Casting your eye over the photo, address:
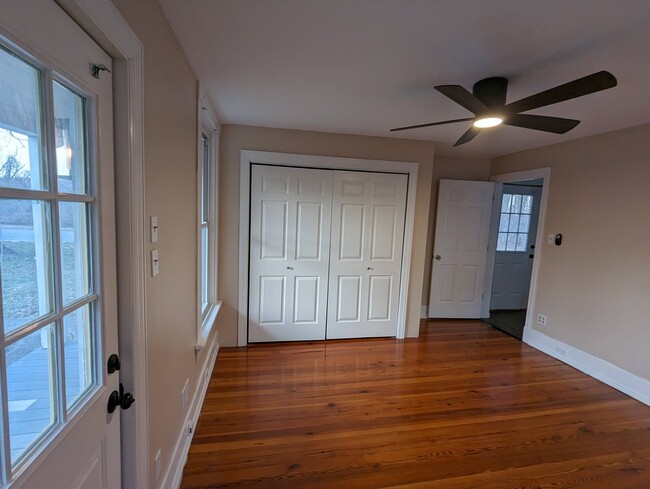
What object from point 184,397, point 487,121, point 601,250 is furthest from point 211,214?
point 601,250

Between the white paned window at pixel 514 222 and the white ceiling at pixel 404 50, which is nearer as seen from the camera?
the white ceiling at pixel 404 50

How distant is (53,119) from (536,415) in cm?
319

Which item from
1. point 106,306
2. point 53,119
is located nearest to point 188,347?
point 106,306

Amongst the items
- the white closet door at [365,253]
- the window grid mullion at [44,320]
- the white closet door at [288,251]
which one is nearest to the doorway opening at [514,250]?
the white closet door at [365,253]

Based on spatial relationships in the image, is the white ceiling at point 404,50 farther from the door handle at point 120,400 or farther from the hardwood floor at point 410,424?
the hardwood floor at point 410,424

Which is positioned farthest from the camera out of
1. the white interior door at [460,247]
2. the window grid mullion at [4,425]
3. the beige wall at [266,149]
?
the white interior door at [460,247]

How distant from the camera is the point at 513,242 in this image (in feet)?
15.7

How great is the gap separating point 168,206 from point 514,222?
4.91m

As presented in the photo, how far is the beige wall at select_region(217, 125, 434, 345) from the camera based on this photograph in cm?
306

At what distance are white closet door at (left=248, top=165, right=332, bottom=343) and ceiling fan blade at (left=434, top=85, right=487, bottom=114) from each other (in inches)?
67.8

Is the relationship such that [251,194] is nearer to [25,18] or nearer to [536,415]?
[25,18]

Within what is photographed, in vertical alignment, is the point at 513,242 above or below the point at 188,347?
above

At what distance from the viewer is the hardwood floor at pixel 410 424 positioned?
1.76m

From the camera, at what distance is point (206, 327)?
8.13 feet
